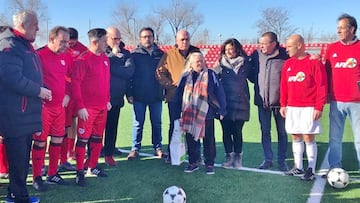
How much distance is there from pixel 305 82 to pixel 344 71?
47 centimetres

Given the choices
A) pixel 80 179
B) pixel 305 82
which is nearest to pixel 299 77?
pixel 305 82

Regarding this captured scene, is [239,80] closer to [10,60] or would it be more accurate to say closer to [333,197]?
[333,197]

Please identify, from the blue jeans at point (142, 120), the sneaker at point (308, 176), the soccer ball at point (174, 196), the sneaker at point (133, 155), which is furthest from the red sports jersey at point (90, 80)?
the sneaker at point (308, 176)

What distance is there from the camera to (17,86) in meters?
3.83

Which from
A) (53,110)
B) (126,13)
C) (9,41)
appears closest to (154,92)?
(53,110)

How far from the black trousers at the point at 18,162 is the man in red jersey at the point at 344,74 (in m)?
3.65

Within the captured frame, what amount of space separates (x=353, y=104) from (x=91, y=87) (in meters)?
3.28

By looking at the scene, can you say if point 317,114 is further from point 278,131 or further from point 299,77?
point 278,131

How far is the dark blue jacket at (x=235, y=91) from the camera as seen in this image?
18.6 feet

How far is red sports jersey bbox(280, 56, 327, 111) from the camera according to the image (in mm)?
4934

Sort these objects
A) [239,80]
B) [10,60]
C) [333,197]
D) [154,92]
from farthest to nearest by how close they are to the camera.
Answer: [154,92] → [239,80] → [333,197] → [10,60]

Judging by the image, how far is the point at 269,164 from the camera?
5930 mm

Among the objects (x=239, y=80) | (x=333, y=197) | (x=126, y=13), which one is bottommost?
(x=333, y=197)

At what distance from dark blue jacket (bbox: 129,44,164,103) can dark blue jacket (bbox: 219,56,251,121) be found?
117cm
